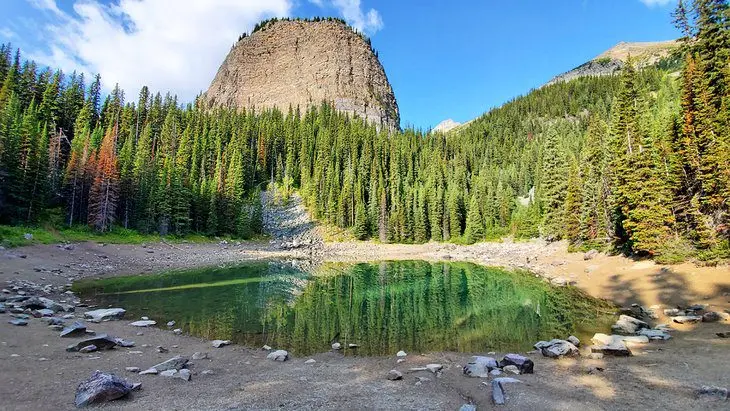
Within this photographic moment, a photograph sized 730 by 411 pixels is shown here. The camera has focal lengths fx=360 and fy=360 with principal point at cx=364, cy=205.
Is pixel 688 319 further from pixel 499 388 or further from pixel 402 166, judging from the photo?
pixel 402 166

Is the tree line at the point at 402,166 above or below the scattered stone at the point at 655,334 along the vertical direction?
above

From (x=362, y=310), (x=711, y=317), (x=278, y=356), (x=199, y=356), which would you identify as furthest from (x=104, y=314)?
(x=711, y=317)

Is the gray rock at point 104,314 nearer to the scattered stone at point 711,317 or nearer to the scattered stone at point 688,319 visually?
the scattered stone at point 688,319

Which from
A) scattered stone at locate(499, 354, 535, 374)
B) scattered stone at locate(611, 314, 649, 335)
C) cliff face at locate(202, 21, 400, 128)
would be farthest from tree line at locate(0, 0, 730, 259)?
cliff face at locate(202, 21, 400, 128)

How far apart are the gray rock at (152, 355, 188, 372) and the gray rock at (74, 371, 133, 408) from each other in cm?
247

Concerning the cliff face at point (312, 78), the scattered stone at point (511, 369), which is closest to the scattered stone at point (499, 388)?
the scattered stone at point (511, 369)

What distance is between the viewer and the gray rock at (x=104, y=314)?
16942 mm

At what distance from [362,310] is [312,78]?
575ft

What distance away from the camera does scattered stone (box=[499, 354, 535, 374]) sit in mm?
10875

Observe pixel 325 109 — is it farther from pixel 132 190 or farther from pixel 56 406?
pixel 56 406

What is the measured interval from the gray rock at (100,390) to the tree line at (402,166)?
31.5 meters

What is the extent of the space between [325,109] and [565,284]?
12172 cm

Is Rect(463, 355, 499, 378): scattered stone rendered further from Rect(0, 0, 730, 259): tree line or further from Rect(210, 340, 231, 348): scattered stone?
Rect(0, 0, 730, 259): tree line

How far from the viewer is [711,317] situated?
51.7 feet
